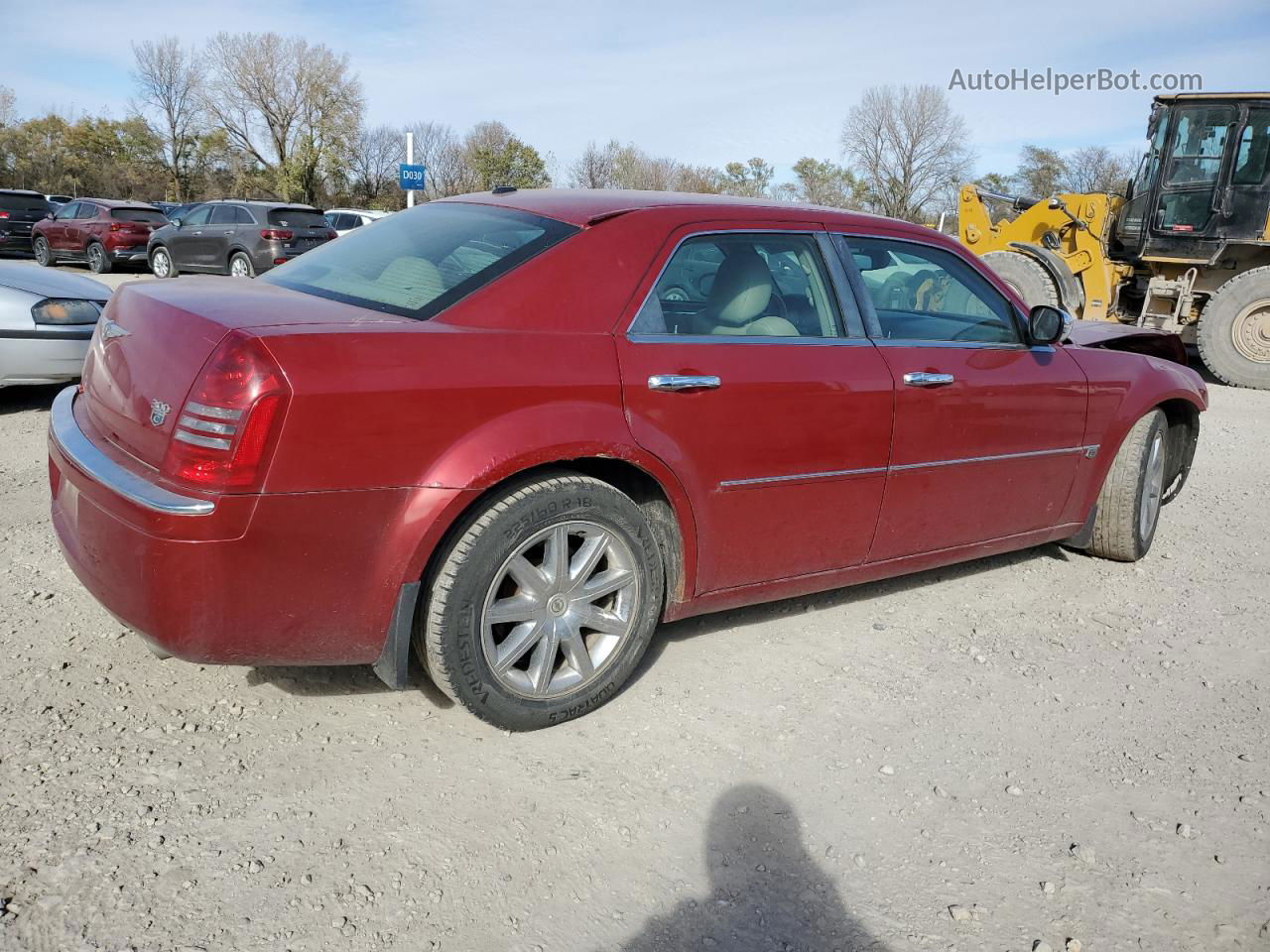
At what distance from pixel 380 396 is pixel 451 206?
1.38 metres

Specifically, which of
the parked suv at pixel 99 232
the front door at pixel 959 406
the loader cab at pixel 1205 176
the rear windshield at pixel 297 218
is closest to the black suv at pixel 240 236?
the rear windshield at pixel 297 218

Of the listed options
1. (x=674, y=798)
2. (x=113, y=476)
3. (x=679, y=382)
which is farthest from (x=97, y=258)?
(x=674, y=798)

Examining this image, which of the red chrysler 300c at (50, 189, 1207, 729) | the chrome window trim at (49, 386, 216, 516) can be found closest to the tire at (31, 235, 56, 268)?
the red chrysler 300c at (50, 189, 1207, 729)

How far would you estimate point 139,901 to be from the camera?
215 centimetres

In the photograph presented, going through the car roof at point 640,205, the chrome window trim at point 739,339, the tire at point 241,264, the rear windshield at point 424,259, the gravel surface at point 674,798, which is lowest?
the gravel surface at point 674,798

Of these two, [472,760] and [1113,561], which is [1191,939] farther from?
[1113,561]

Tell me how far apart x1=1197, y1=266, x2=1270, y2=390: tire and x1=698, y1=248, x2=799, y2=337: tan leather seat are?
1026 cm

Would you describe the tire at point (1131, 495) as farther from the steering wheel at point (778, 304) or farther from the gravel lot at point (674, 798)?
the steering wheel at point (778, 304)

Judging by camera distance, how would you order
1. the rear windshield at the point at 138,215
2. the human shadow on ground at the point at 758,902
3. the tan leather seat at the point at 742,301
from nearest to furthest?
the human shadow on ground at the point at 758,902 < the tan leather seat at the point at 742,301 < the rear windshield at the point at 138,215

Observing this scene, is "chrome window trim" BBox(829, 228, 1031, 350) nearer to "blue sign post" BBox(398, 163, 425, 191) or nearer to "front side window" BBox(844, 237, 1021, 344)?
"front side window" BBox(844, 237, 1021, 344)

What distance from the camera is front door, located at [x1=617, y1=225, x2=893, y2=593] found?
3055 millimetres

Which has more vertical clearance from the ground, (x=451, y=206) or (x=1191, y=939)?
(x=451, y=206)

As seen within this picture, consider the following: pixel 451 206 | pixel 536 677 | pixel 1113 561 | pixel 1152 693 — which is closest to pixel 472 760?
pixel 536 677

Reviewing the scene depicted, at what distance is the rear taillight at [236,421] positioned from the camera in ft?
7.83
